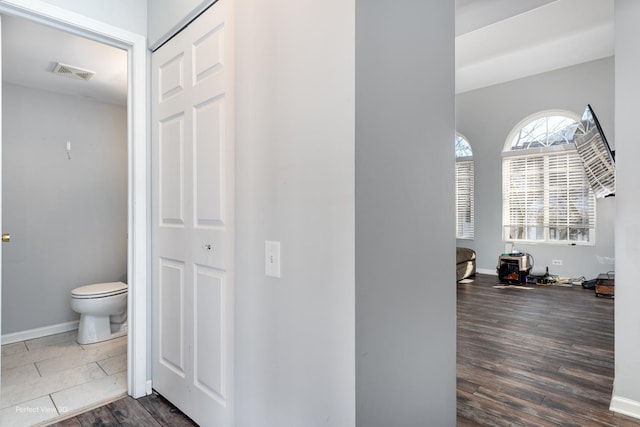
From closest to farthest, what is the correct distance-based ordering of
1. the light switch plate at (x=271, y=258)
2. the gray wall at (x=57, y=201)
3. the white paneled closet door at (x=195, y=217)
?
the light switch plate at (x=271, y=258), the white paneled closet door at (x=195, y=217), the gray wall at (x=57, y=201)

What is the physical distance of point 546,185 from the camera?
19.6ft

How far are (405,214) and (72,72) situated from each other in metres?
3.16

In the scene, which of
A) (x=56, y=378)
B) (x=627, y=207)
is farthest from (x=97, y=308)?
(x=627, y=207)

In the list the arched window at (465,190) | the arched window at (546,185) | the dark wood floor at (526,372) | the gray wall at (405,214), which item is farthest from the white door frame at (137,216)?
the arched window at (546,185)

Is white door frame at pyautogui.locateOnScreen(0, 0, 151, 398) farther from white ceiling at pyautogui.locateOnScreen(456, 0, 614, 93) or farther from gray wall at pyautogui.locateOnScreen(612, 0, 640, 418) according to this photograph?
gray wall at pyautogui.locateOnScreen(612, 0, 640, 418)

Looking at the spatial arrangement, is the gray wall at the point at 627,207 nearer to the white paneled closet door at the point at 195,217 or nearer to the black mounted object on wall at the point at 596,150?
the black mounted object on wall at the point at 596,150

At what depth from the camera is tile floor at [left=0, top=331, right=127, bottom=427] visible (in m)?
1.94

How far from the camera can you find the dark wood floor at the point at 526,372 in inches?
73.7

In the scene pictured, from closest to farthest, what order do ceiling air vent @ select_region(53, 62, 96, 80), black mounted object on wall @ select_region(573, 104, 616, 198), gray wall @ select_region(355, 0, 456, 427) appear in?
gray wall @ select_region(355, 0, 456, 427) < black mounted object on wall @ select_region(573, 104, 616, 198) < ceiling air vent @ select_region(53, 62, 96, 80)

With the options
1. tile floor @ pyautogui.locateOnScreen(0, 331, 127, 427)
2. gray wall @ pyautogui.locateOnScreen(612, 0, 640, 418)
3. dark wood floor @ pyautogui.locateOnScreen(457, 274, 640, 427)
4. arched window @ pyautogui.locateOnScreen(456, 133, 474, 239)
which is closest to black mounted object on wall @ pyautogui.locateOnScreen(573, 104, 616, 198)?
gray wall @ pyautogui.locateOnScreen(612, 0, 640, 418)

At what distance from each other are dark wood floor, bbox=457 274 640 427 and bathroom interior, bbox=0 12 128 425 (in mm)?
2266

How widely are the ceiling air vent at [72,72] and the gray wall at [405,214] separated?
287 cm

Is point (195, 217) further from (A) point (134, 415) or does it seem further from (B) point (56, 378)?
(B) point (56, 378)

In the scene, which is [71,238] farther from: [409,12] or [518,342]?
[518,342]
